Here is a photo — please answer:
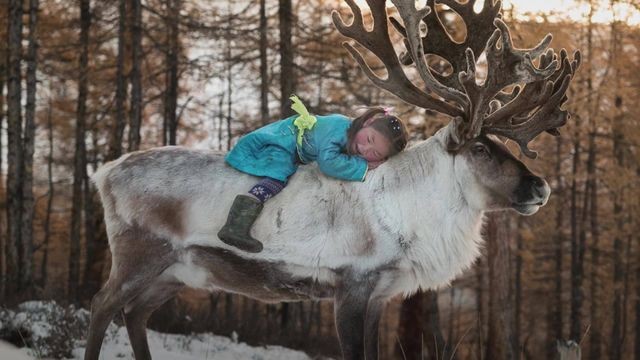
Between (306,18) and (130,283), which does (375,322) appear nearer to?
(130,283)

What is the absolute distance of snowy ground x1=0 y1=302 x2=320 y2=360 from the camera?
17.6 ft

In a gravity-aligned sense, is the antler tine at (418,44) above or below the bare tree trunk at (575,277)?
above

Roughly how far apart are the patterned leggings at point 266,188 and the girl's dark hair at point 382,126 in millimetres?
487

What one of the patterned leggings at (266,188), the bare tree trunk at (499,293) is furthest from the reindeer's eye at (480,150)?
the bare tree trunk at (499,293)

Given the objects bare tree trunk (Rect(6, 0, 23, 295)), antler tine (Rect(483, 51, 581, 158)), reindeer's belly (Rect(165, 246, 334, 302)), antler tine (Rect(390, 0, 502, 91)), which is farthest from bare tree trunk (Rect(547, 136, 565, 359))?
reindeer's belly (Rect(165, 246, 334, 302))

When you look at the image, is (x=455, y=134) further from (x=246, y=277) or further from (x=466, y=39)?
(x=246, y=277)

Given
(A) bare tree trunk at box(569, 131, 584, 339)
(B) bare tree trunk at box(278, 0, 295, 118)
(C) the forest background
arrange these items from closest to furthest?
(C) the forest background
(B) bare tree trunk at box(278, 0, 295, 118)
(A) bare tree trunk at box(569, 131, 584, 339)

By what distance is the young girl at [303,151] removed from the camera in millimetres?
4203

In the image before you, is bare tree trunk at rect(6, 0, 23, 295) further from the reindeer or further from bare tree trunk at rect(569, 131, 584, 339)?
bare tree trunk at rect(569, 131, 584, 339)

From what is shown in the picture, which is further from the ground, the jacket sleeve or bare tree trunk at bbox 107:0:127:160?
bare tree trunk at bbox 107:0:127:160

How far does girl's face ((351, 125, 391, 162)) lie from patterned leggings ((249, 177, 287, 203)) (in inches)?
19.6

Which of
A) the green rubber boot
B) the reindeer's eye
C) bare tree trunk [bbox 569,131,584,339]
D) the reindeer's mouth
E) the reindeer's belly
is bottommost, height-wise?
bare tree trunk [bbox 569,131,584,339]

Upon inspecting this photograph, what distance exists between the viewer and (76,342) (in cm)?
603

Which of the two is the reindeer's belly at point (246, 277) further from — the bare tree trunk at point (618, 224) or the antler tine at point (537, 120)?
the bare tree trunk at point (618, 224)
